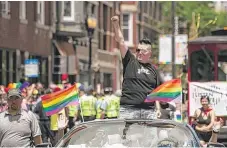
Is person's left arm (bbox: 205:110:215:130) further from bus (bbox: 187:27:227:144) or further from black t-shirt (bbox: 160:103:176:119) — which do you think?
bus (bbox: 187:27:227:144)

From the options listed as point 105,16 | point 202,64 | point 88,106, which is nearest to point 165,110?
point 202,64

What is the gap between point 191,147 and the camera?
8.68m

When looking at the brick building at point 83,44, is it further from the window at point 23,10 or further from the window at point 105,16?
the window at point 23,10

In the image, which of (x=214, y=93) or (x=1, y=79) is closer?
(x=214, y=93)

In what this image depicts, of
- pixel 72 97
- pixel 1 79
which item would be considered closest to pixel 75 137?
pixel 72 97

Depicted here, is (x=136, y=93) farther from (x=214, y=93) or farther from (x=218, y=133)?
(x=214, y=93)

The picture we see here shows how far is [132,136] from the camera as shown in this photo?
29.4 feet

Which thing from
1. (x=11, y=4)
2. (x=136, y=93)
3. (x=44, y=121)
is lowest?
(x=44, y=121)

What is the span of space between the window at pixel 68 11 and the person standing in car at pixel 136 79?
30.7 m

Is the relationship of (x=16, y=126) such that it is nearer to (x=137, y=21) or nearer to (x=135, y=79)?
(x=135, y=79)

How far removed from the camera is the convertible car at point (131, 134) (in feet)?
29.0

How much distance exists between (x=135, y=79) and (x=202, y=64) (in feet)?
28.9

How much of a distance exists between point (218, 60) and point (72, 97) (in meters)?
6.86

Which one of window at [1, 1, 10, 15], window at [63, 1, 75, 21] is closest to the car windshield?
window at [1, 1, 10, 15]
